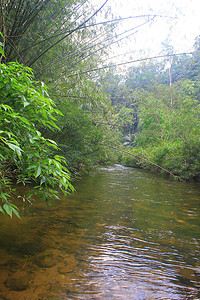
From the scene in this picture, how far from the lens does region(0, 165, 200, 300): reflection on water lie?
1.82 metres

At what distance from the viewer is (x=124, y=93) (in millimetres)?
6605

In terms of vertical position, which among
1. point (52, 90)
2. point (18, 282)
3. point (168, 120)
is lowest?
point (18, 282)

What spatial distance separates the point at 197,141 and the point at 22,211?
38.0ft

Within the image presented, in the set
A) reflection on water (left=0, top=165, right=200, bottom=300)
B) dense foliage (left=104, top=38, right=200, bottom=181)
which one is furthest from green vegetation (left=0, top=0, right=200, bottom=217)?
reflection on water (left=0, top=165, right=200, bottom=300)

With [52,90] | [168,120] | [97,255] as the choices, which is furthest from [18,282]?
[168,120]

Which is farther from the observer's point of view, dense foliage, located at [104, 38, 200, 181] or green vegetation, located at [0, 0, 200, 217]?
dense foliage, located at [104, 38, 200, 181]

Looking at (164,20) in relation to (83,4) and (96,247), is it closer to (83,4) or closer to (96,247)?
(83,4)

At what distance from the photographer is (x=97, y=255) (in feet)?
8.11

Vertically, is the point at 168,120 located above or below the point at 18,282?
above

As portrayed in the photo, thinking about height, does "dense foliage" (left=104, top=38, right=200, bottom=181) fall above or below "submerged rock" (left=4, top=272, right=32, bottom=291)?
above

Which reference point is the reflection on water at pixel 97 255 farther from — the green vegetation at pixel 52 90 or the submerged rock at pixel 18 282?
the green vegetation at pixel 52 90

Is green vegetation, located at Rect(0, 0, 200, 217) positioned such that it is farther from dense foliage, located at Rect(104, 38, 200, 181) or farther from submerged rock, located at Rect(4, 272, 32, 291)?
submerged rock, located at Rect(4, 272, 32, 291)

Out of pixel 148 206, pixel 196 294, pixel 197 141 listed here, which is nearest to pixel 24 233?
pixel 196 294

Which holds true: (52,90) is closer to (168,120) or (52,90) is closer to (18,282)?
(18,282)
